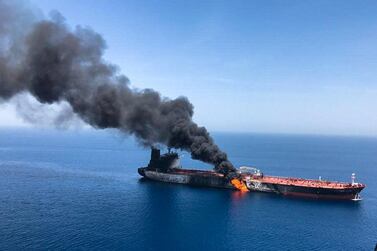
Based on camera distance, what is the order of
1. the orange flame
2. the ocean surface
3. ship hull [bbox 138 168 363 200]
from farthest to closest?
the orange flame < ship hull [bbox 138 168 363 200] < the ocean surface

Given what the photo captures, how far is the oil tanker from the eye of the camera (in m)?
106

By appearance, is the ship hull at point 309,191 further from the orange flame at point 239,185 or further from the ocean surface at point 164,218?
the ocean surface at point 164,218

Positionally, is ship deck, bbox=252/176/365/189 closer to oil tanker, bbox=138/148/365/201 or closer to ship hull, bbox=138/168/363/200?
oil tanker, bbox=138/148/365/201

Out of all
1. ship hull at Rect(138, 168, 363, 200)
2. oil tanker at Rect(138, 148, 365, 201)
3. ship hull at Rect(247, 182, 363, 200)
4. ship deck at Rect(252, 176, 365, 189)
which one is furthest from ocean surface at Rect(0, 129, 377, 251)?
ship deck at Rect(252, 176, 365, 189)

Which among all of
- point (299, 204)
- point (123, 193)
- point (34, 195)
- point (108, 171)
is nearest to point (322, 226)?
point (299, 204)

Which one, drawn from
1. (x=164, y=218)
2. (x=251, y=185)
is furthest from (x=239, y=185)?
(x=164, y=218)

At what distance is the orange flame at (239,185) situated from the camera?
380 feet

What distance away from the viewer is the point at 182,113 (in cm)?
12925

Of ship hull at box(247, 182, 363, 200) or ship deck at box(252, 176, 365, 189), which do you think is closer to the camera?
ship hull at box(247, 182, 363, 200)

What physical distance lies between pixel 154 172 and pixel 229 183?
2871 cm

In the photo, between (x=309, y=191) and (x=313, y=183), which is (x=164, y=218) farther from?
(x=313, y=183)

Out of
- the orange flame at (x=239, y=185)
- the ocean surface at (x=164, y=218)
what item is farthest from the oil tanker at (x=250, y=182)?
the ocean surface at (x=164, y=218)

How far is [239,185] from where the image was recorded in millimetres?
116438

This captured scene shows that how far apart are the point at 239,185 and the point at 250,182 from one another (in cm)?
360
